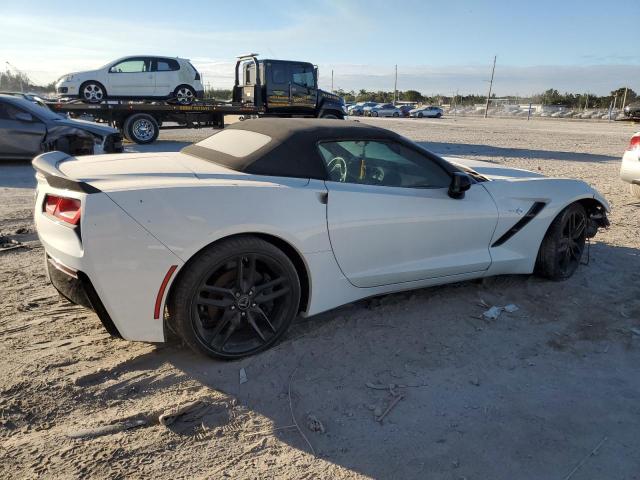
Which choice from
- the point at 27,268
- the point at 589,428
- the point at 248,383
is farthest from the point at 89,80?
the point at 589,428

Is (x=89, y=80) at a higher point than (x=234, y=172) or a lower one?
higher

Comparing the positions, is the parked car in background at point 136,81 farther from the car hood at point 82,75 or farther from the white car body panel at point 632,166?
the white car body panel at point 632,166

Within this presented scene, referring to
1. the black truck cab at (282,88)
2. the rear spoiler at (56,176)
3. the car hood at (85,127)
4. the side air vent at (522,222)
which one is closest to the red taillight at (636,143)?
the side air vent at (522,222)

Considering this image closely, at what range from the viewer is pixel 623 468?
2293 millimetres

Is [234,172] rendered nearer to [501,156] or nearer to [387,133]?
[387,133]

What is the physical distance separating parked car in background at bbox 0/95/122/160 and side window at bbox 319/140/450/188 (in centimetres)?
810

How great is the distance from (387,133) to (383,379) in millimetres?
1748

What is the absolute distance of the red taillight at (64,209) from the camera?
2.67m

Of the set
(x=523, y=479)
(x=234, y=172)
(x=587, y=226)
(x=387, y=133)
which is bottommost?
(x=523, y=479)

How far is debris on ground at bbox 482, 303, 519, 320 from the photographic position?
3.74 metres

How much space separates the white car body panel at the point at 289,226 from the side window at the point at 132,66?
1526cm

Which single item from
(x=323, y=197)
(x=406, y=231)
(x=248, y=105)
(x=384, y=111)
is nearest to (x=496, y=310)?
(x=406, y=231)

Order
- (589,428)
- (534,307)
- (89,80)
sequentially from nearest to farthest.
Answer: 1. (589,428)
2. (534,307)
3. (89,80)

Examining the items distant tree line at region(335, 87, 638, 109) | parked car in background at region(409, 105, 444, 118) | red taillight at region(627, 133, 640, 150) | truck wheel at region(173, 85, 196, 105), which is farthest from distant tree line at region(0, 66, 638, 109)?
red taillight at region(627, 133, 640, 150)
